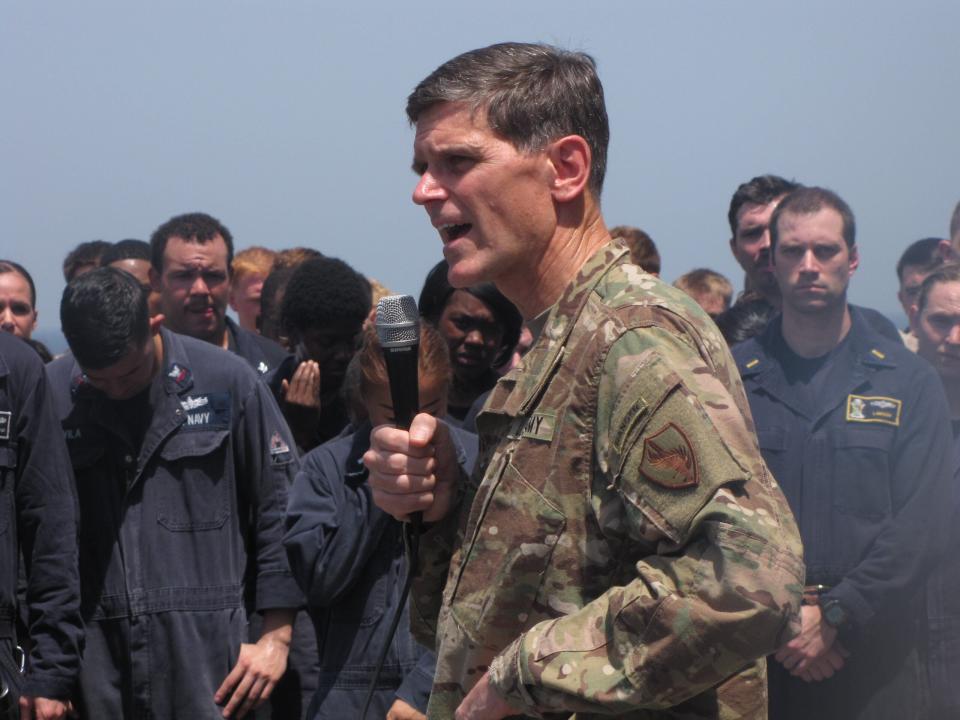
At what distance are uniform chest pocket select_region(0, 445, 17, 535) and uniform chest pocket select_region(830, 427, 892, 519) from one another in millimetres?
3082

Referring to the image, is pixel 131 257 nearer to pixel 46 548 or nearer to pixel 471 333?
pixel 471 333

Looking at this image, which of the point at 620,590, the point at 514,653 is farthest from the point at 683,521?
the point at 514,653

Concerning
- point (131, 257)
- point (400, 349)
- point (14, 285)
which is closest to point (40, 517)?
point (400, 349)

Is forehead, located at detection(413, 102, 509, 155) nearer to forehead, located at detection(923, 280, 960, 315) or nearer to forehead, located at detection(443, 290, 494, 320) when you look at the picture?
forehead, located at detection(443, 290, 494, 320)

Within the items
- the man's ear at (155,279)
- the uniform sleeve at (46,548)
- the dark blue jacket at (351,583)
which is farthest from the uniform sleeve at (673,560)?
the man's ear at (155,279)

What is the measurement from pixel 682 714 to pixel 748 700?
15 cm

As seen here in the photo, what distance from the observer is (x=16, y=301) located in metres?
7.77

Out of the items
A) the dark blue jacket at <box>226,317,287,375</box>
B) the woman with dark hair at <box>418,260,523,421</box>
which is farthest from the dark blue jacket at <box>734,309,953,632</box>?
the dark blue jacket at <box>226,317,287,375</box>

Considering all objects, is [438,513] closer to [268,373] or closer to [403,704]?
[403,704]

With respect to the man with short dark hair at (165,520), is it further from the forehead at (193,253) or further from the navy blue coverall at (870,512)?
the navy blue coverall at (870,512)

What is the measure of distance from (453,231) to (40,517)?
270 cm

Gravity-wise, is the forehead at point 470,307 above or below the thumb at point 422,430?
below

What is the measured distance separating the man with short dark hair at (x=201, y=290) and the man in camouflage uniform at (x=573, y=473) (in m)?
4.25

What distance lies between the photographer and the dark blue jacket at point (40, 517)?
4684mm
